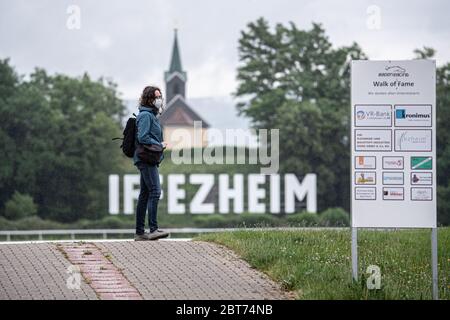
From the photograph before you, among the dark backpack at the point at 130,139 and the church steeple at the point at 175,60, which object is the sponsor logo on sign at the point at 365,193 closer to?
the dark backpack at the point at 130,139

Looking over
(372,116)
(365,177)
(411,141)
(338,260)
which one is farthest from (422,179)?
(338,260)

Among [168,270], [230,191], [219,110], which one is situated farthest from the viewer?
[219,110]

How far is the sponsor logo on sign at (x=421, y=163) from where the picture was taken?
12.4 m

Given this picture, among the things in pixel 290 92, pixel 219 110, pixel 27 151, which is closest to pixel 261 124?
pixel 290 92

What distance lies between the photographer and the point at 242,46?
88.6m

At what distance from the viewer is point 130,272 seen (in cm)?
1325

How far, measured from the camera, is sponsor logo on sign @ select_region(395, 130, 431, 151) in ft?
40.5

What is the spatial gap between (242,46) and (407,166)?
7672 cm

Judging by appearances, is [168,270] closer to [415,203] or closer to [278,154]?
[415,203]

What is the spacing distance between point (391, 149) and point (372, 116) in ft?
Result: 1.35

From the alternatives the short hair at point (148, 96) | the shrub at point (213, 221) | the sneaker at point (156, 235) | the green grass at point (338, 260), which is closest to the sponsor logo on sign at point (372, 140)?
the green grass at point (338, 260)

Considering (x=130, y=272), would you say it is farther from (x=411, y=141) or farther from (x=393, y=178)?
(x=411, y=141)
